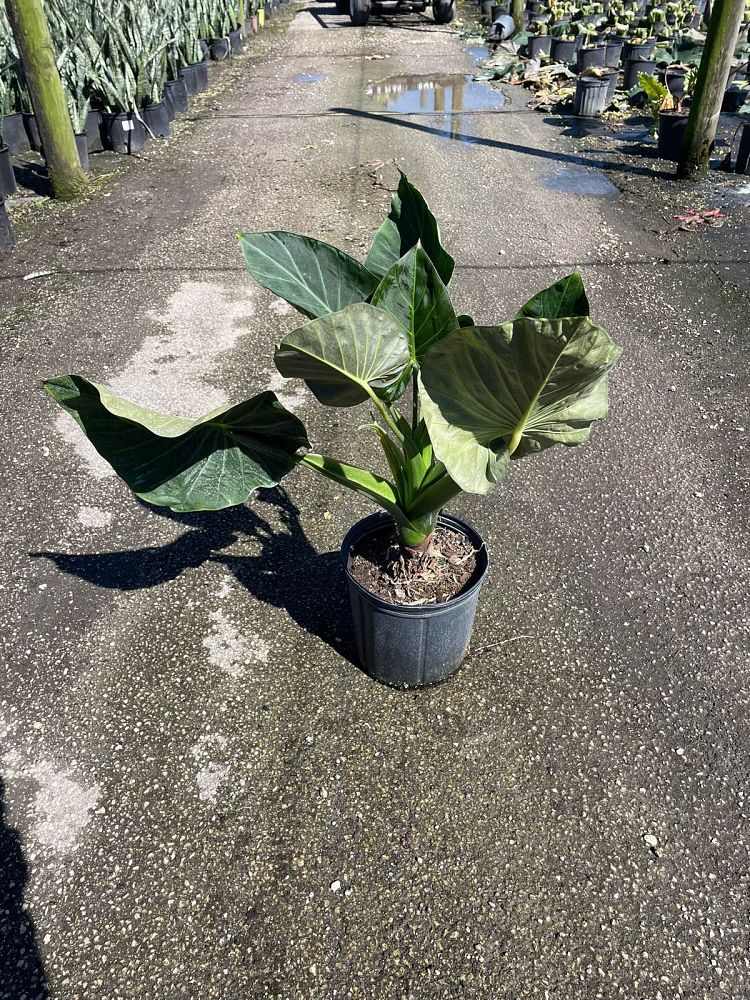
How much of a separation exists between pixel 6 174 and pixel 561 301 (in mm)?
5681

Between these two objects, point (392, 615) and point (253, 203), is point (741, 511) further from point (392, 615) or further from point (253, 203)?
point (253, 203)

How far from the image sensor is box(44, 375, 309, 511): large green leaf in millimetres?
Result: 1662

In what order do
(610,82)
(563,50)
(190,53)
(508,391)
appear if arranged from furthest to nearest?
(563,50) → (190,53) → (610,82) → (508,391)

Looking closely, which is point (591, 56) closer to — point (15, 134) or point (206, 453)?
point (15, 134)

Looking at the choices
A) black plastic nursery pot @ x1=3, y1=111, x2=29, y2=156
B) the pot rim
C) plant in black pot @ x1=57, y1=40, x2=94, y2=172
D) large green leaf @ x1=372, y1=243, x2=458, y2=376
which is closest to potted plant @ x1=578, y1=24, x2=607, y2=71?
plant in black pot @ x1=57, y1=40, x2=94, y2=172

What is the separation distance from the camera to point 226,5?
11078 mm

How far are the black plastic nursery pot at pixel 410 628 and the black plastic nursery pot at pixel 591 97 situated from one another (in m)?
7.30

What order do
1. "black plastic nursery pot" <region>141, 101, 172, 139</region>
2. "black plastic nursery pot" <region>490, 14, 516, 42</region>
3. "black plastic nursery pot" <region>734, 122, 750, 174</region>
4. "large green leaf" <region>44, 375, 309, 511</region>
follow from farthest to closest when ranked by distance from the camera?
"black plastic nursery pot" <region>490, 14, 516, 42</region>
"black plastic nursery pot" <region>141, 101, 172, 139</region>
"black plastic nursery pot" <region>734, 122, 750, 174</region>
"large green leaf" <region>44, 375, 309, 511</region>

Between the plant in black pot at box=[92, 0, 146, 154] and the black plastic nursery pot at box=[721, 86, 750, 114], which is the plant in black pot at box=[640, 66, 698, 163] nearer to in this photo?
the black plastic nursery pot at box=[721, 86, 750, 114]

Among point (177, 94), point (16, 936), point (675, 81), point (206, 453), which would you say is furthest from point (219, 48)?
point (16, 936)

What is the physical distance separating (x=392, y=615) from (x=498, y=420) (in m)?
0.73

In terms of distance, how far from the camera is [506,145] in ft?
24.0

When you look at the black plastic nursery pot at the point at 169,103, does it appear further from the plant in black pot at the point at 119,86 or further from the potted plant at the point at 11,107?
the potted plant at the point at 11,107

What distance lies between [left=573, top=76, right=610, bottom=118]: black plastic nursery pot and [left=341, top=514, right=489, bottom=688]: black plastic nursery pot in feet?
23.9
